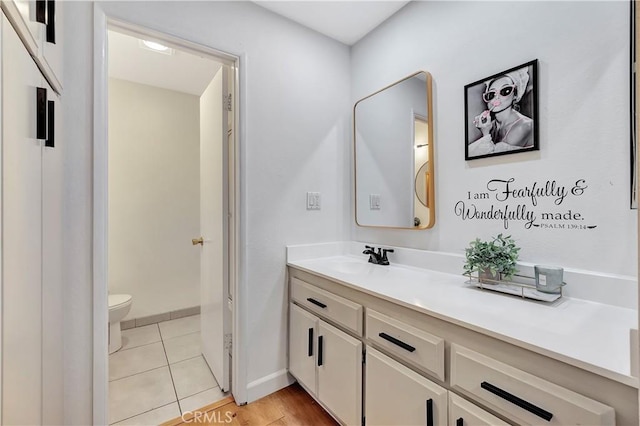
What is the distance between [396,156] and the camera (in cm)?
176

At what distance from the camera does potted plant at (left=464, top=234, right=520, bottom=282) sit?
1.17 metres

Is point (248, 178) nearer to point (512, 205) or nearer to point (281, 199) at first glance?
point (281, 199)

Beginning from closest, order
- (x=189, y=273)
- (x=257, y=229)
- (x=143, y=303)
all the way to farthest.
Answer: (x=257, y=229)
(x=143, y=303)
(x=189, y=273)

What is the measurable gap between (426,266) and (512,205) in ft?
1.72

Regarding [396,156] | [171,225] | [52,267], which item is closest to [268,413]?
[52,267]

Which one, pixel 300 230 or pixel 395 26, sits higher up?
pixel 395 26

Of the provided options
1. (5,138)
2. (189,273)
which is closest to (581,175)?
(5,138)

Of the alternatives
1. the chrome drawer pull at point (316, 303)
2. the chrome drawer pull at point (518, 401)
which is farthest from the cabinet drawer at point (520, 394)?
the chrome drawer pull at point (316, 303)

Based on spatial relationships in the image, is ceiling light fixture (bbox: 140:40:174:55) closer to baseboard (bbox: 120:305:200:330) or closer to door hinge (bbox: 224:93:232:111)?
door hinge (bbox: 224:93:232:111)

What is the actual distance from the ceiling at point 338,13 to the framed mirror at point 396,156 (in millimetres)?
463

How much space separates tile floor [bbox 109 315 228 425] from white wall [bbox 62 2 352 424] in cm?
37

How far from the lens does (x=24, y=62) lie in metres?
0.75
